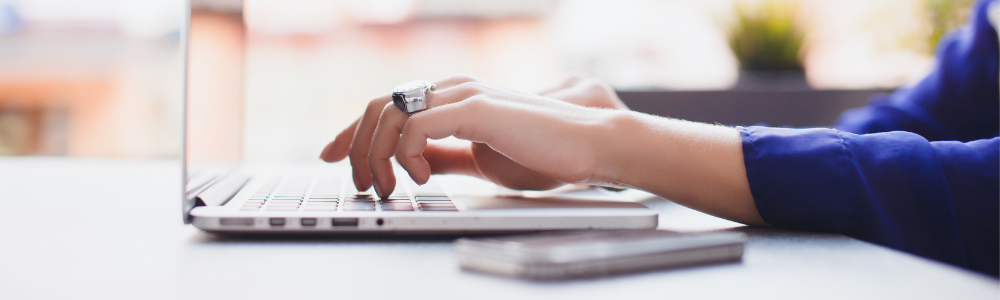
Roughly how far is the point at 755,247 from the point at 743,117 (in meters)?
1.36

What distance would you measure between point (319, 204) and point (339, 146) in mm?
204

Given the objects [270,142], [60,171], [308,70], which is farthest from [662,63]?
[60,171]

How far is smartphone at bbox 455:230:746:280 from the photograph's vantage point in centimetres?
30

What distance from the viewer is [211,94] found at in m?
0.71

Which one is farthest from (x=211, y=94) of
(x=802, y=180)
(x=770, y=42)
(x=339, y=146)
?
(x=770, y=42)

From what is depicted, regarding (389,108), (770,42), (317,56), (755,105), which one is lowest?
(389,108)

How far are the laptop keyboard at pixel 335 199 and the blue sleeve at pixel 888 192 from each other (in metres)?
0.27

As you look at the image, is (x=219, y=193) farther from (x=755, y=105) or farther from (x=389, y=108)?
(x=755, y=105)

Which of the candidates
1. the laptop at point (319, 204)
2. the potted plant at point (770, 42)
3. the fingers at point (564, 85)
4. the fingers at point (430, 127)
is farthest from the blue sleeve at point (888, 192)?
the potted plant at point (770, 42)

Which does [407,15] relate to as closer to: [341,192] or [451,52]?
A: [451,52]

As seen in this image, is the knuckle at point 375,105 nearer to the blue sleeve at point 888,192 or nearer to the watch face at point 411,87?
the watch face at point 411,87

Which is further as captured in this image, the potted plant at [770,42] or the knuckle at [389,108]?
the potted plant at [770,42]

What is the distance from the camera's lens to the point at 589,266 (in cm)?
30

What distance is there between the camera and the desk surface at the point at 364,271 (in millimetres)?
288
